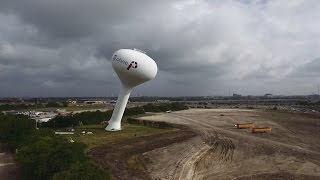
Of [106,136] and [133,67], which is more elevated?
[133,67]

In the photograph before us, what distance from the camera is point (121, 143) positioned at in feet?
182

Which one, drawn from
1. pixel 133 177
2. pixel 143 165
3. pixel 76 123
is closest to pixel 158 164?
pixel 143 165

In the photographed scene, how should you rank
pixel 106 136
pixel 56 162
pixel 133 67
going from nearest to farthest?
pixel 56 162 → pixel 133 67 → pixel 106 136

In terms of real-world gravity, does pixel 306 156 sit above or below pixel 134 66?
below

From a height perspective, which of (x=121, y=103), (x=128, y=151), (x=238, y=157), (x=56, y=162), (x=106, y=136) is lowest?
(x=238, y=157)

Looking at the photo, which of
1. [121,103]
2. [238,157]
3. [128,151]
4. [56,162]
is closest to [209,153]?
[238,157]

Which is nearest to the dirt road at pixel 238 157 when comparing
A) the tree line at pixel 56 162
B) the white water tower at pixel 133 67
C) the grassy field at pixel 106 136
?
the grassy field at pixel 106 136

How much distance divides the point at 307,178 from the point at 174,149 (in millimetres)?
18487

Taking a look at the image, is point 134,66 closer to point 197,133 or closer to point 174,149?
point 174,149

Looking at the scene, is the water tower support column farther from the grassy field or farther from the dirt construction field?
the dirt construction field

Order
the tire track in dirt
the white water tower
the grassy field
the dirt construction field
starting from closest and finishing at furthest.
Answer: the dirt construction field, the tire track in dirt, the white water tower, the grassy field

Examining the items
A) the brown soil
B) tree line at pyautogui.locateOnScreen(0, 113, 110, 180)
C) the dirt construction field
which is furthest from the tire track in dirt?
tree line at pyautogui.locateOnScreen(0, 113, 110, 180)

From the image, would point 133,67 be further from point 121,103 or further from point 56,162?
point 56,162

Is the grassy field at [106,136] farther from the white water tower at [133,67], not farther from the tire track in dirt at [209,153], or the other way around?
the tire track in dirt at [209,153]
